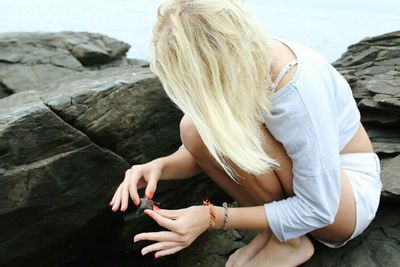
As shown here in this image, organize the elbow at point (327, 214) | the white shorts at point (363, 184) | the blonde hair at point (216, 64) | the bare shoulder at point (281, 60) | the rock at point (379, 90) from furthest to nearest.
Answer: the rock at point (379, 90) < the white shorts at point (363, 184) < the elbow at point (327, 214) < the bare shoulder at point (281, 60) < the blonde hair at point (216, 64)

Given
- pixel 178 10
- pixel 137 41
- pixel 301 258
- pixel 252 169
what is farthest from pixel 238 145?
pixel 137 41

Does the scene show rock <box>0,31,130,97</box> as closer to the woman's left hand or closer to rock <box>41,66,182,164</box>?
rock <box>41,66,182,164</box>

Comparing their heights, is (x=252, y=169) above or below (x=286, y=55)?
below

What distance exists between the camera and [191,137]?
1916mm

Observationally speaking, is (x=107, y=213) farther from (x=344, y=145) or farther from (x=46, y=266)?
(x=344, y=145)

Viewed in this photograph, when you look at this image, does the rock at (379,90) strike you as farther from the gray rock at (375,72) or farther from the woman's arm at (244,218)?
the woman's arm at (244,218)

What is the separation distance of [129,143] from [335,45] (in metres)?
3.92

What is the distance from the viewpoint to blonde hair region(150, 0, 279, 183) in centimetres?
148

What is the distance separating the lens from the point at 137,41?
18.9 feet

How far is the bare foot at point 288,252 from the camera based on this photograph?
192cm

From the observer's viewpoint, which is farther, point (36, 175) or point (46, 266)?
point (46, 266)

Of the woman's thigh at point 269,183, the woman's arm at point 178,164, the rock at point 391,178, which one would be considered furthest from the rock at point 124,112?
the rock at point 391,178

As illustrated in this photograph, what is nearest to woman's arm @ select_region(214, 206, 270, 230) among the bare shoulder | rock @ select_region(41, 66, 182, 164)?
the bare shoulder

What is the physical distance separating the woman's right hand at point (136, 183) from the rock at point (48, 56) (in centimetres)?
185
